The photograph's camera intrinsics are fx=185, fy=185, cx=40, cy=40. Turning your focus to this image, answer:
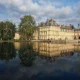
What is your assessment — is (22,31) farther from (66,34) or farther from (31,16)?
(66,34)

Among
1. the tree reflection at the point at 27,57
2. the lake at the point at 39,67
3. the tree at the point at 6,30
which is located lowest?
the lake at the point at 39,67

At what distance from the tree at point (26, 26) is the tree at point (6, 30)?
833 centimetres

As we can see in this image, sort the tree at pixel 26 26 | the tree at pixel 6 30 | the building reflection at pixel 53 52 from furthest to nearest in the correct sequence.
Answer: the tree at pixel 26 26, the tree at pixel 6 30, the building reflection at pixel 53 52

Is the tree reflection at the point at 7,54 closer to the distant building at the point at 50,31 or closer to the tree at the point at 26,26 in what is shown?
the tree at the point at 26,26

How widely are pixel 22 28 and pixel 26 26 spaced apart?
126 inches

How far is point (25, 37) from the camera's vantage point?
11044 cm

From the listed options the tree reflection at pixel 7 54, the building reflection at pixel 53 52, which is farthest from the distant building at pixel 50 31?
the tree reflection at pixel 7 54

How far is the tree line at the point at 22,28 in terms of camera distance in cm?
9800

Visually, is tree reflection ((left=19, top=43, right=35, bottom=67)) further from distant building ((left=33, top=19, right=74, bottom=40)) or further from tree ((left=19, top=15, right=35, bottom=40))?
distant building ((left=33, top=19, right=74, bottom=40))

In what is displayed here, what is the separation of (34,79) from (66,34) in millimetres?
121206

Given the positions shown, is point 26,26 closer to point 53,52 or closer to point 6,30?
point 6,30

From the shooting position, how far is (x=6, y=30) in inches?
3861

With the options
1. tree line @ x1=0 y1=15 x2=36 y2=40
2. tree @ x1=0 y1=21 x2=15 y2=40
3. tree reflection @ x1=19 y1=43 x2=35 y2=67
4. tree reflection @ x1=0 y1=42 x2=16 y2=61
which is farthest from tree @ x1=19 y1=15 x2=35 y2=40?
→ tree reflection @ x1=19 y1=43 x2=35 y2=67

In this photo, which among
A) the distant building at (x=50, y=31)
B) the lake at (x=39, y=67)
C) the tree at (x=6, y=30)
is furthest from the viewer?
the distant building at (x=50, y=31)
